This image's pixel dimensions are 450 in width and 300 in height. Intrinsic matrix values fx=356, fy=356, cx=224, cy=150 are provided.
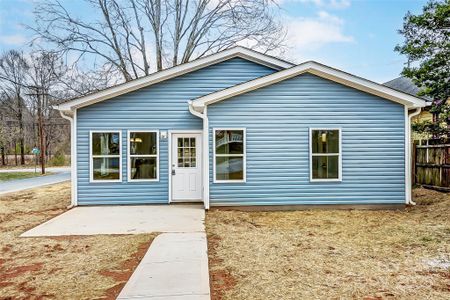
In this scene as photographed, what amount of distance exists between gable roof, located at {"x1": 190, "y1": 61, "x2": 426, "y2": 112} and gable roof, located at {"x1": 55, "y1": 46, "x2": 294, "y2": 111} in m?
1.65

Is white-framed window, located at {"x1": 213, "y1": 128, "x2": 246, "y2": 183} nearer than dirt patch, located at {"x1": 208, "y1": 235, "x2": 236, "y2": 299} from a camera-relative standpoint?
No

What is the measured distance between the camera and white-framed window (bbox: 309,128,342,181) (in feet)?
30.7

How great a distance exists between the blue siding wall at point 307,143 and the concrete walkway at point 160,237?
186 centimetres

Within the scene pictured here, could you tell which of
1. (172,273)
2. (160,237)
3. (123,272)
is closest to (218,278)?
(172,273)

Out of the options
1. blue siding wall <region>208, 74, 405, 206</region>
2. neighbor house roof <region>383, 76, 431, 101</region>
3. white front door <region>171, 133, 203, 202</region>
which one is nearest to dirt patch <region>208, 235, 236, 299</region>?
blue siding wall <region>208, 74, 405, 206</region>

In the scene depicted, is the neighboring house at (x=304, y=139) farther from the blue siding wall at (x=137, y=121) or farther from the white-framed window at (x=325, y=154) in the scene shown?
the blue siding wall at (x=137, y=121)

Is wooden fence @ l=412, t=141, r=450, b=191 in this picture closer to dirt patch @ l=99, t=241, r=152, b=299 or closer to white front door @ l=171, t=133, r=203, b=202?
white front door @ l=171, t=133, r=203, b=202

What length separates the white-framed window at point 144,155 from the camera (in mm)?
10047

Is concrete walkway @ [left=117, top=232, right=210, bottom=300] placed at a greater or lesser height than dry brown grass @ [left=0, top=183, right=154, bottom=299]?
greater

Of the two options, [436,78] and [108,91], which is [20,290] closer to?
[108,91]

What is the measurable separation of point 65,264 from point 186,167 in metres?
5.41

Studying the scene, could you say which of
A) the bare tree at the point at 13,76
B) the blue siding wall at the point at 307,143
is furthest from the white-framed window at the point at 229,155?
the bare tree at the point at 13,76

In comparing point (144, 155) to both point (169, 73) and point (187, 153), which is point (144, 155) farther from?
point (169, 73)

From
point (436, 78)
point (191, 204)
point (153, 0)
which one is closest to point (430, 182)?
point (436, 78)
